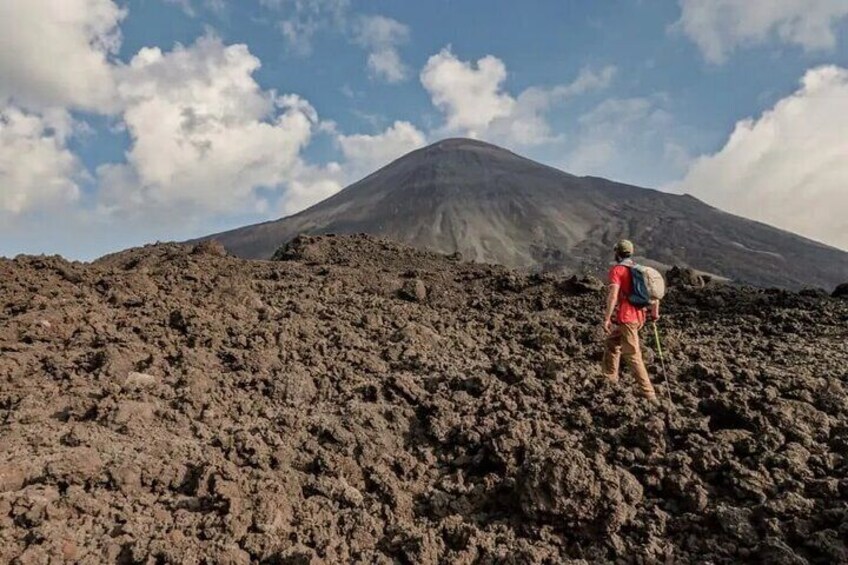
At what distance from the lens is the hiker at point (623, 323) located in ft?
19.3

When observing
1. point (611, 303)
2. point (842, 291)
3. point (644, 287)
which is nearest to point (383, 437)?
point (611, 303)

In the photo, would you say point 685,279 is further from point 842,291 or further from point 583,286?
point 583,286

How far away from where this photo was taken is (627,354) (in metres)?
5.98

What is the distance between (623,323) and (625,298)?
0.25 m

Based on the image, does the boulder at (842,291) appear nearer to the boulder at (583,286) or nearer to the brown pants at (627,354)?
the boulder at (583,286)

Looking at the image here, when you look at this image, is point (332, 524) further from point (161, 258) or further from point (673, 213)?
point (673, 213)

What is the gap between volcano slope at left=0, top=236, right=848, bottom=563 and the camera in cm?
370

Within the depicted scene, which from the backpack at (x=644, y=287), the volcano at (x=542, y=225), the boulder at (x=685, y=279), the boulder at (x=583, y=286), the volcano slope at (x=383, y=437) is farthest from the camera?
the volcano at (x=542, y=225)

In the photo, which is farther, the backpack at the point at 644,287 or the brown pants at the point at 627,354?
the backpack at the point at 644,287

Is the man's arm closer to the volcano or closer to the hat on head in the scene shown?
the hat on head

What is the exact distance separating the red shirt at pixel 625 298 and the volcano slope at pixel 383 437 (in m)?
0.66

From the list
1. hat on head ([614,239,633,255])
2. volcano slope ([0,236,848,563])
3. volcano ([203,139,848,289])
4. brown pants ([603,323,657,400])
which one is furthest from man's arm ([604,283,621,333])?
volcano ([203,139,848,289])

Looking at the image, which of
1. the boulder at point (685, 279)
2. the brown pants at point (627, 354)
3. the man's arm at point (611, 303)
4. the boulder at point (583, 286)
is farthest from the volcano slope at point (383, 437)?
the boulder at point (685, 279)

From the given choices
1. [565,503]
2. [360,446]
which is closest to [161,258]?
[360,446]
